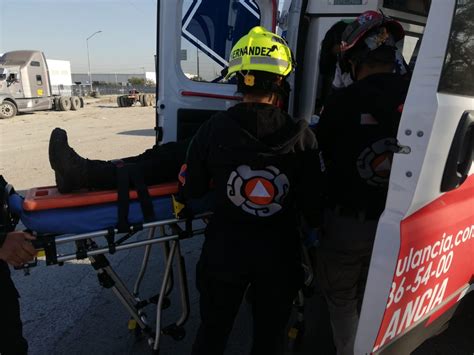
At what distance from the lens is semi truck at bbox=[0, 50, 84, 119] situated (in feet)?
58.6

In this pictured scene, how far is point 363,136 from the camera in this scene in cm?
180

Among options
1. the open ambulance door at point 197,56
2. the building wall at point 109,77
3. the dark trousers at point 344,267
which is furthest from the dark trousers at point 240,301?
the building wall at point 109,77

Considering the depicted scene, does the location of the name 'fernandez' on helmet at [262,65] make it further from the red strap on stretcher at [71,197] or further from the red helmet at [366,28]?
the red strap on stretcher at [71,197]

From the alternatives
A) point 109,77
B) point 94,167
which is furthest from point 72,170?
point 109,77

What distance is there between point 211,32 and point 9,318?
2.63m

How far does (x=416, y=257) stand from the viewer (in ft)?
4.82

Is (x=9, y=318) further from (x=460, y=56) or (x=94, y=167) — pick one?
(x=460, y=56)

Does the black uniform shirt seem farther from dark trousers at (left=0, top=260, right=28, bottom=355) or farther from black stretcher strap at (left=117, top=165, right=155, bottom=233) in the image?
dark trousers at (left=0, top=260, right=28, bottom=355)

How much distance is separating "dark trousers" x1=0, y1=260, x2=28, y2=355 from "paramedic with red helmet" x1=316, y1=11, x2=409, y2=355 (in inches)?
62.3

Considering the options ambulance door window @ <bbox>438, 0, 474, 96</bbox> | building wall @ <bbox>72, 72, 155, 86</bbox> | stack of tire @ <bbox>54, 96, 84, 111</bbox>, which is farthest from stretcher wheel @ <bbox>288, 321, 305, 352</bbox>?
building wall @ <bbox>72, 72, 155, 86</bbox>

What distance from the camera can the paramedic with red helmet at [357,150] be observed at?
5.78 ft

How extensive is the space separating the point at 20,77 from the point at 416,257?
2118cm

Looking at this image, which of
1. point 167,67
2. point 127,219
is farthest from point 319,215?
point 167,67

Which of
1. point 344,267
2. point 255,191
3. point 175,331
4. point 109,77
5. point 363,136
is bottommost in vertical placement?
point 109,77
